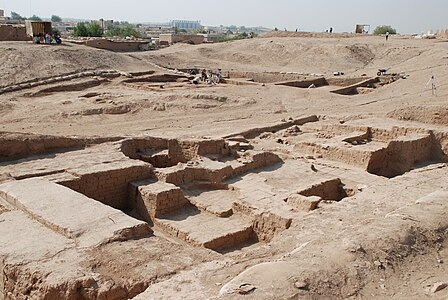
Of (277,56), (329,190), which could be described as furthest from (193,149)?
(277,56)

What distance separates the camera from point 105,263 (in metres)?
5.71

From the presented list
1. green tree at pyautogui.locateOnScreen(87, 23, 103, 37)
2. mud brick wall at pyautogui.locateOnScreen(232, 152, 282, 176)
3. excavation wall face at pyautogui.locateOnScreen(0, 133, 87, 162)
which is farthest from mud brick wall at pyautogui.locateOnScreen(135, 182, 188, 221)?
green tree at pyautogui.locateOnScreen(87, 23, 103, 37)

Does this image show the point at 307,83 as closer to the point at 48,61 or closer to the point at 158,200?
the point at 48,61

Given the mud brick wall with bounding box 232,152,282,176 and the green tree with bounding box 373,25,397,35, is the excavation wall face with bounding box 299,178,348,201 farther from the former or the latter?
the green tree with bounding box 373,25,397,35

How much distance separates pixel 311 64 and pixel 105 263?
26.7m

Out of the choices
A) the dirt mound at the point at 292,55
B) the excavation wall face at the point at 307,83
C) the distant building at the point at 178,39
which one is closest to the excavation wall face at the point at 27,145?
the excavation wall face at the point at 307,83

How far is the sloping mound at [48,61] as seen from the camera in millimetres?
21547

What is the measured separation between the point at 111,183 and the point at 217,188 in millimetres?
2189

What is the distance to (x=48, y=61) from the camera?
2342 centimetres

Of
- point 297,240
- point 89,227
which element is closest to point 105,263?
point 89,227

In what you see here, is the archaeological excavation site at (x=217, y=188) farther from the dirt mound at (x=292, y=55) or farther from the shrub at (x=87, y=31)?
the shrub at (x=87, y=31)

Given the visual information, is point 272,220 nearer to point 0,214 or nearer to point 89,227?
point 89,227

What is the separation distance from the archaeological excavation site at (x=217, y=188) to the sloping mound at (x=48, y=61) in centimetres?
12

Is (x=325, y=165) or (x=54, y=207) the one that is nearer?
(x=54, y=207)
